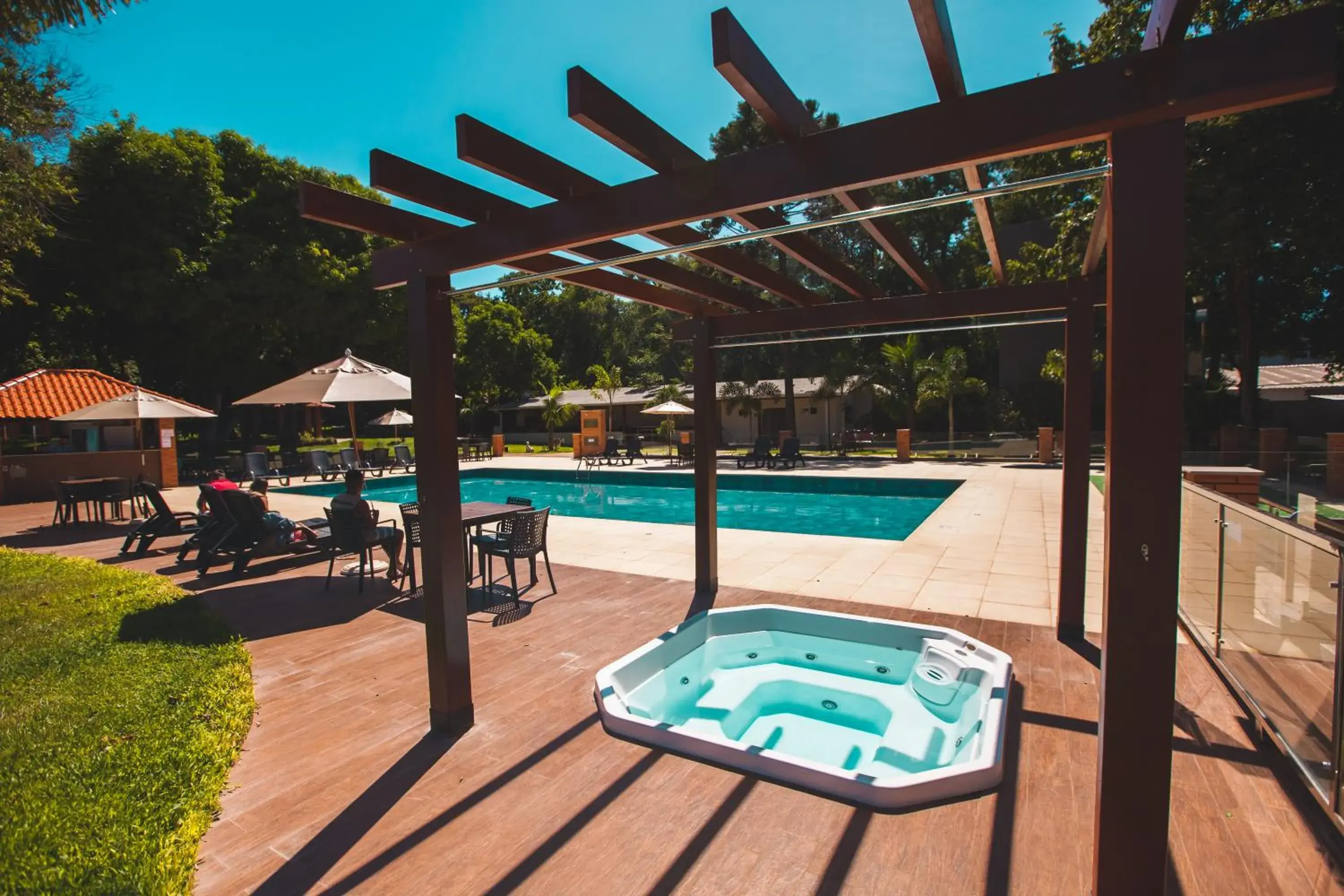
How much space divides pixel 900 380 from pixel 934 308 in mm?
19536

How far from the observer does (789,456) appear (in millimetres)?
20656

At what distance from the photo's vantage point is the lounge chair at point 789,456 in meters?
20.6

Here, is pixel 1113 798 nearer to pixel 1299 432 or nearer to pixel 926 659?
pixel 926 659

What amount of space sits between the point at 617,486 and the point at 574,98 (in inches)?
673

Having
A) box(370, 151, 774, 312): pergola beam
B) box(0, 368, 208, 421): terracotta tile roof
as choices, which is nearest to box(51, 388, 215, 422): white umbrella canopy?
box(0, 368, 208, 421): terracotta tile roof

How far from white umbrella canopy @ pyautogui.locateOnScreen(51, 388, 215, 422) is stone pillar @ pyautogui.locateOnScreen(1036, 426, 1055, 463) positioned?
22152mm

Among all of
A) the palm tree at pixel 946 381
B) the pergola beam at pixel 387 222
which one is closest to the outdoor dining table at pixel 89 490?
the pergola beam at pixel 387 222

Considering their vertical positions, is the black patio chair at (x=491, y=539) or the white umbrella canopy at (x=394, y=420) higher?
the white umbrella canopy at (x=394, y=420)

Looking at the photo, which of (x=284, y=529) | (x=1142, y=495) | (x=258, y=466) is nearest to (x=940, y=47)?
(x=1142, y=495)

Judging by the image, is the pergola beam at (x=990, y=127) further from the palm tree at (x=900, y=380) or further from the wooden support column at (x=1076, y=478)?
the palm tree at (x=900, y=380)

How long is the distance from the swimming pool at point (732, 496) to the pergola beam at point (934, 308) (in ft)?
20.2

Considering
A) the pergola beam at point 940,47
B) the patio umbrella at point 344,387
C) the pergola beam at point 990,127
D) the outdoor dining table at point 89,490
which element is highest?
the pergola beam at point 940,47

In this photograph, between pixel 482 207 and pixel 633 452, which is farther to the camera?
pixel 633 452

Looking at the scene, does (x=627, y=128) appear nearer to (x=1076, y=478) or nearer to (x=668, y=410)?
(x=1076, y=478)
